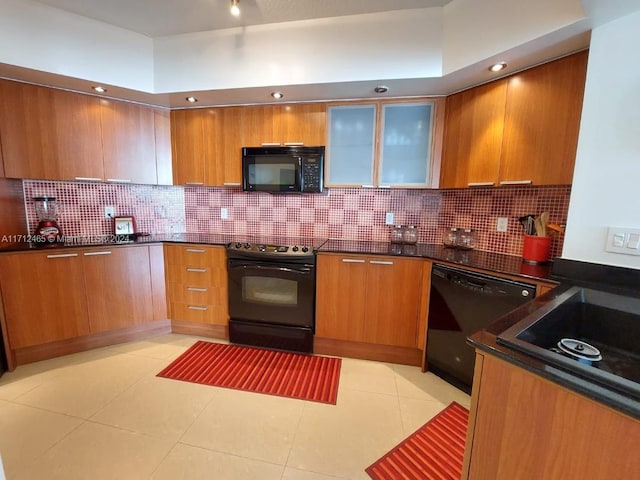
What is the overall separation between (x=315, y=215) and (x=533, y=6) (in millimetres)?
2041

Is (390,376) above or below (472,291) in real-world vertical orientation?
below

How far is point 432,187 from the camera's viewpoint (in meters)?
2.32

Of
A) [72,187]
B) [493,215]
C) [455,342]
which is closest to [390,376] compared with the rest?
[455,342]

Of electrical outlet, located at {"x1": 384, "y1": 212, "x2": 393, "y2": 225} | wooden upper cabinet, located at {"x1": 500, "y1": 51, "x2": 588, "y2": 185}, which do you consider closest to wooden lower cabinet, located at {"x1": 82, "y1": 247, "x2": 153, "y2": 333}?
electrical outlet, located at {"x1": 384, "y1": 212, "x2": 393, "y2": 225}

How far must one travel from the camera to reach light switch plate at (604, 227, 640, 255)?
1.24 metres

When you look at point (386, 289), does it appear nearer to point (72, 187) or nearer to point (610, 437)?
point (610, 437)

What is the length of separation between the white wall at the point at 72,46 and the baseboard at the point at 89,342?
2.06 metres

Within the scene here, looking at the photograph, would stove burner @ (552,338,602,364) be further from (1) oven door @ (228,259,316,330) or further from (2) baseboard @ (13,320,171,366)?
(2) baseboard @ (13,320,171,366)

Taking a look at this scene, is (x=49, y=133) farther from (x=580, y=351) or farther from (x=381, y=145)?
(x=580, y=351)

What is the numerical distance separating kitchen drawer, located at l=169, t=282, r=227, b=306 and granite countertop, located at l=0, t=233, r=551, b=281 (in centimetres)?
42

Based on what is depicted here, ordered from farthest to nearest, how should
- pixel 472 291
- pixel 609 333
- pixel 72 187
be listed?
pixel 72 187
pixel 472 291
pixel 609 333

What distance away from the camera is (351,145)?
2438mm

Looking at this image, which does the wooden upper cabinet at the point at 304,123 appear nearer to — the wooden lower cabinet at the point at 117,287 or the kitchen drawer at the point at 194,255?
the kitchen drawer at the point at 194,255

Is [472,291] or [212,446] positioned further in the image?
[472,291]
